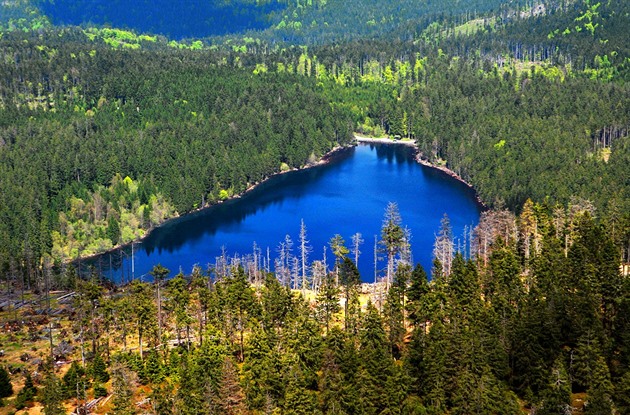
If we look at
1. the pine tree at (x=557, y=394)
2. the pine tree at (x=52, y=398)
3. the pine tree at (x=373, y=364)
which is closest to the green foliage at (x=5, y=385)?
the pine tree at (x=52, y=398)

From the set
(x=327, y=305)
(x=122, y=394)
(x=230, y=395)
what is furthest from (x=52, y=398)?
(x=327, y=305)

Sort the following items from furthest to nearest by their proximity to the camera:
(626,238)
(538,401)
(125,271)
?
(125,271) < (626,238) < (538,401)

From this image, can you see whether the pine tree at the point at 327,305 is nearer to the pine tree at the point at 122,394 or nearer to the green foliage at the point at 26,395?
the pine tree at the point at 122,394

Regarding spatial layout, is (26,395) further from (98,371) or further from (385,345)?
(385,345)

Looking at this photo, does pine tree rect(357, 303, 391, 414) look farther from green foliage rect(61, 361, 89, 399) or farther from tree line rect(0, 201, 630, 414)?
green foliage rect(61, 361, 89, 399)

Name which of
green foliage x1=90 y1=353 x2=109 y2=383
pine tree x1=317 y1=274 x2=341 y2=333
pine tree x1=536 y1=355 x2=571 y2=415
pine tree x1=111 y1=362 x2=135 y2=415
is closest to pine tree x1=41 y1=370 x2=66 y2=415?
pine tree x1=111 y1=362 x2=135 y2=415

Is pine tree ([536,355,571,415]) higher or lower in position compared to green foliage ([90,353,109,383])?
higher

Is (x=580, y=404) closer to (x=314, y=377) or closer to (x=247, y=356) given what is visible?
(x=314, y=377)

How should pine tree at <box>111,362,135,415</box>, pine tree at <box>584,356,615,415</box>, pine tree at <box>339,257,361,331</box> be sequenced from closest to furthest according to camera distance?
pine tree at <box>584,356,615,415</box> → pine tree at <box>111,362,135,415</box> → pine tree at <box>339,257,361,331</box>

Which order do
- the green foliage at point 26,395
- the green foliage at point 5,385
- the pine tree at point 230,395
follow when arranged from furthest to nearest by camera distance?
the green foliage at point 5,385 → the green foliage at point 26,395 → the pine tree at point 230,395

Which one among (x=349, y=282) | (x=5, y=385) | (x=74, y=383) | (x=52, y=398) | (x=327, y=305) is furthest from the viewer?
(x=349, y=282)

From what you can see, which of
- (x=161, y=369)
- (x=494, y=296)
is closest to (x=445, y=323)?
(x=494, y=296)
